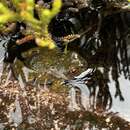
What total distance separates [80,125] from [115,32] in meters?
0.40

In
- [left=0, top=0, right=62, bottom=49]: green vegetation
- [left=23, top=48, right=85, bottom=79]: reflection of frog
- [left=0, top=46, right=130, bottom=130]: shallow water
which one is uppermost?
[left=0, top=0, right=62, bottom=49]: green vegetation

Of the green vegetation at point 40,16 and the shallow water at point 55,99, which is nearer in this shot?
the green vegetation at point 40,16

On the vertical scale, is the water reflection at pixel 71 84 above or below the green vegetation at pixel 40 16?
below

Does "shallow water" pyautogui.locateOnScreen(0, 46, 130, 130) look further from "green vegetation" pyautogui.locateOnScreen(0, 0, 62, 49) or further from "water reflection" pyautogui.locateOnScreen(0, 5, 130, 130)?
"green vegetation" pyautogui.locateOnScreen(0, 0, 62, 49)

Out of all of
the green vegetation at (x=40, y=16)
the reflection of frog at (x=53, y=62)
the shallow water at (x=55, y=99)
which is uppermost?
the green vegetation at (x=40, y=16)

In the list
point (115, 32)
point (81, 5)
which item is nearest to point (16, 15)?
point (81, 5)

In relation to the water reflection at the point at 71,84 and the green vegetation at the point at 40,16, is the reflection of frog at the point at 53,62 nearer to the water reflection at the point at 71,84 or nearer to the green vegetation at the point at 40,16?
the water reflection at the point at 71,84

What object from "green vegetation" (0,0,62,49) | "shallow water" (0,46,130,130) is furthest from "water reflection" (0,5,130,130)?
"green vegetation" (0,0,62,49)

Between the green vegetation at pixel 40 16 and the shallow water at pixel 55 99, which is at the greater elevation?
the green vegetation at pixel 40 16

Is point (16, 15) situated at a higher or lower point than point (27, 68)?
higher

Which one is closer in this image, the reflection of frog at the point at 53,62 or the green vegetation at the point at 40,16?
the green vegetation at the point at 40,16

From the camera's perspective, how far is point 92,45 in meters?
1.85

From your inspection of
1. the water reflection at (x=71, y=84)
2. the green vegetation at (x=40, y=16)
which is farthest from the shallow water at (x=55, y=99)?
the green vegetation at (x=40, y=16)

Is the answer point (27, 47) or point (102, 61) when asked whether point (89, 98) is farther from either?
point (27, 47)
